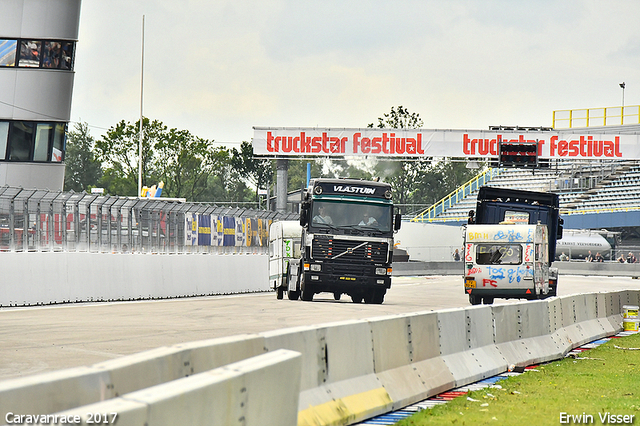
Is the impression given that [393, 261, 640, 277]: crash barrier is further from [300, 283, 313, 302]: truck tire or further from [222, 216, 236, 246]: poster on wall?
[300, 283, 313, 302]: truck tire

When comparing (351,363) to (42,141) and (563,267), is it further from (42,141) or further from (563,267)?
(563,267)

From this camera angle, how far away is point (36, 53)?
3784 centimetres

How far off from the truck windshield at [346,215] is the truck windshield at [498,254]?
341 cm

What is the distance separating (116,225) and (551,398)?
17828 millimetres

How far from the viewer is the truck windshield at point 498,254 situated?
2764 centimetres

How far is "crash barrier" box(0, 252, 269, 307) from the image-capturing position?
2159 centimetres

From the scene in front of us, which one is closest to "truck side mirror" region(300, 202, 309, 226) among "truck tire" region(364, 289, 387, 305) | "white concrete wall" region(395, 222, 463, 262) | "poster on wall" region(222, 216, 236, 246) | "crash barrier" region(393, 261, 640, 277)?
"truck tire" region(364, 289, 387, 305)

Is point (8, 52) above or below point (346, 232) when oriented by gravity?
above

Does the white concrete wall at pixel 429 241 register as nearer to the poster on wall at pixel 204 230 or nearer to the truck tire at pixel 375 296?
the poster on wall at pixel 204 230

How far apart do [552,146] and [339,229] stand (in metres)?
30.3

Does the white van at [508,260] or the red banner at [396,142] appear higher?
the red banner at [396,142]

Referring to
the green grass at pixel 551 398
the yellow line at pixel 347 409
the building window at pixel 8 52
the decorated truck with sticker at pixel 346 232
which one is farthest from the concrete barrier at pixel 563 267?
the yellow line at pixel 347 409

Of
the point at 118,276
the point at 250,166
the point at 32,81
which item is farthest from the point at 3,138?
the point at 250,166

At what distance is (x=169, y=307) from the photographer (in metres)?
23.6
